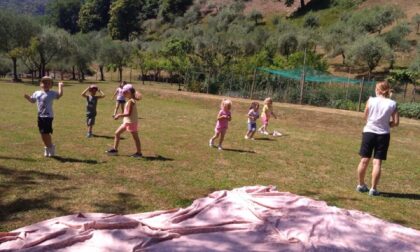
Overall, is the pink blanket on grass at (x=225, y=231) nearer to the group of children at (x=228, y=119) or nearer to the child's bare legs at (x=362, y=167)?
the child's bare legs at (x=362, y=167)

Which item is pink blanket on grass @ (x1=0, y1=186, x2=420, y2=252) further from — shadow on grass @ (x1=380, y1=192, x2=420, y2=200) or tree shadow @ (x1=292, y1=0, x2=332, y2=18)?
tree shadow @ (x1=292, y1=0, x2=332, y2=18)

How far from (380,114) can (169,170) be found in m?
4.22

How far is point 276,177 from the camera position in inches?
362

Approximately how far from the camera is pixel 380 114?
7785 mm

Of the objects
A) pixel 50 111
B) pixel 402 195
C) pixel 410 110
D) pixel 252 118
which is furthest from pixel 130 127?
pixel 410 110

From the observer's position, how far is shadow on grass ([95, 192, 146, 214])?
6420 millimetres

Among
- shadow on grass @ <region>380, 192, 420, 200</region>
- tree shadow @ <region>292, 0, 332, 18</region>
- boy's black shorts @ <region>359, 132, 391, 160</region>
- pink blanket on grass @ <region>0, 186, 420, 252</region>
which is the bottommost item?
shadow on grass @ <region>380, 192, 420, 200</region>

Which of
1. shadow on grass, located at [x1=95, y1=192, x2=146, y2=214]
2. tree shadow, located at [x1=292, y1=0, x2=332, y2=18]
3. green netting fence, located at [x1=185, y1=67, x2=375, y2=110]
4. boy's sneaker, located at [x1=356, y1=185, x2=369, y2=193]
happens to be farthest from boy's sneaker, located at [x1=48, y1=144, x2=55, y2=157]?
tree shadow, located at [x1=292, y1=0, x2=332, y2=18]

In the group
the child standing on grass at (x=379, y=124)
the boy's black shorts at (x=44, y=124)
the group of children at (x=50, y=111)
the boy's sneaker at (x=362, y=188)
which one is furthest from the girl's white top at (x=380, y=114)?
the boy's black shorts at (x=44, y=124)

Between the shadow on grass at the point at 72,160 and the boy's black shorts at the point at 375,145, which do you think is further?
the shadow on grass at the point at 72,160

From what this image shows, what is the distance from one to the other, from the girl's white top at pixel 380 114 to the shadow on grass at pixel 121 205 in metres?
4.28

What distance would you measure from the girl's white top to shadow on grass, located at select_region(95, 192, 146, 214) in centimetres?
428

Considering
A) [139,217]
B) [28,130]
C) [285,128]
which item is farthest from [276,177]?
[285,128]

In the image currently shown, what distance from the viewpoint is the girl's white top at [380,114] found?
776 cm
